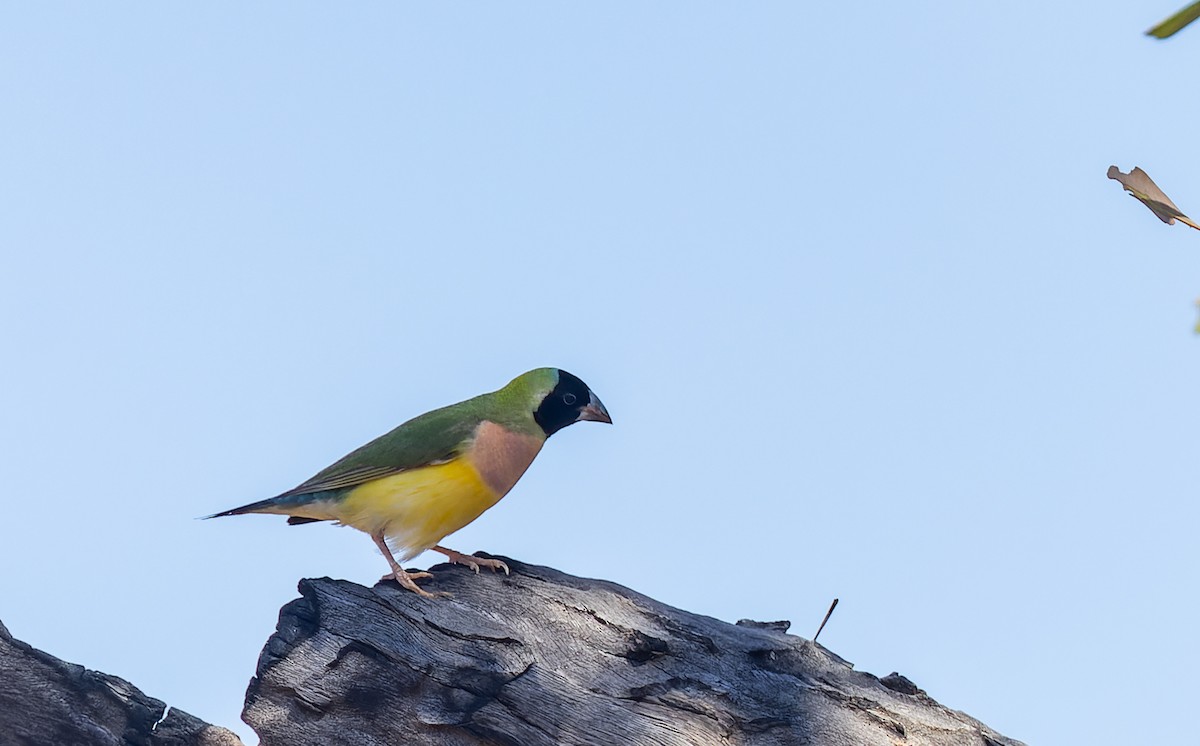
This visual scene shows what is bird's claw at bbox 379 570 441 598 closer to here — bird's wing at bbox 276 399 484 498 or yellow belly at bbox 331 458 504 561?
yellow belly at bbox 331 458 504 561

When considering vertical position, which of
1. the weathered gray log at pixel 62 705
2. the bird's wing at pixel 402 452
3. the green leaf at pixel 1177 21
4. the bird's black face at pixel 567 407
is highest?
the green leaf at pixel 1177 21

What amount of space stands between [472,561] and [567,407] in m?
1.10

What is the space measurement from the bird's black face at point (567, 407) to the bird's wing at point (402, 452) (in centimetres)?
43

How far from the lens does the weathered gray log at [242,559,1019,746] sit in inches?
221

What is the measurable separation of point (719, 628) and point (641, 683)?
0.68 meters

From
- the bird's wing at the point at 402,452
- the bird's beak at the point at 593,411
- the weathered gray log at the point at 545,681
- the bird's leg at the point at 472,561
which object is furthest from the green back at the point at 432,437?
the weathered gray log at the point at 545,681

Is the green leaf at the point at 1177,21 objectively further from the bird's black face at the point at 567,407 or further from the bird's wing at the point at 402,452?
the bird's black face at the point at 567,407

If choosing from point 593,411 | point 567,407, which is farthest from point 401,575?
point 593,411

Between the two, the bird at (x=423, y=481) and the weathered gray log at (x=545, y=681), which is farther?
the bird at (x=423, y=481)

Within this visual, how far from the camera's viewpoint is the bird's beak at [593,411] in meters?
7.19

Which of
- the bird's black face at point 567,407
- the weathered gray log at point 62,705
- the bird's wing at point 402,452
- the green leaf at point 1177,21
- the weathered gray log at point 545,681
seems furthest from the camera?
the bird's black face at point 567,407

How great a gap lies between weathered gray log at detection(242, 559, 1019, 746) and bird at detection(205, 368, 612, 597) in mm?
311

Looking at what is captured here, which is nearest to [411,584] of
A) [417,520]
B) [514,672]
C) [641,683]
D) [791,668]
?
[417,520]

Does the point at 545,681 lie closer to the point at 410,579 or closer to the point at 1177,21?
the point at 410,579
